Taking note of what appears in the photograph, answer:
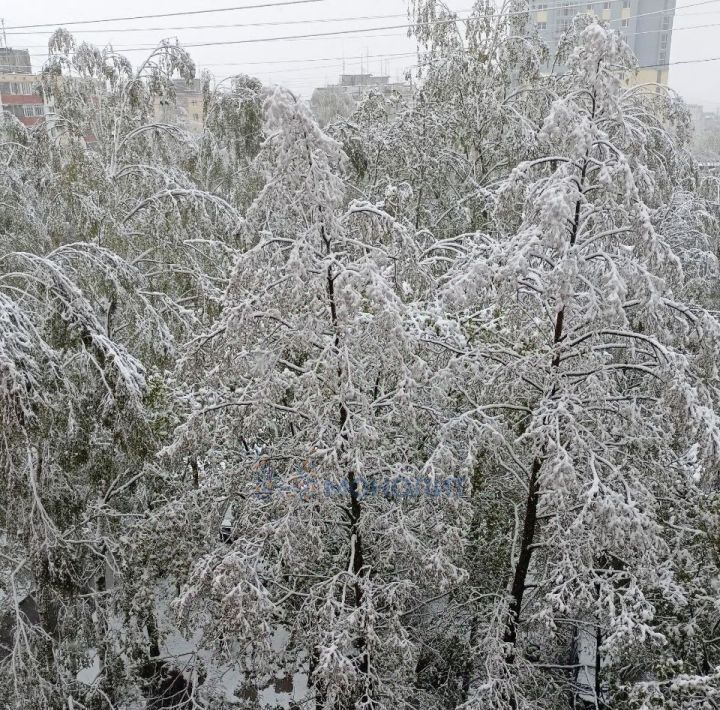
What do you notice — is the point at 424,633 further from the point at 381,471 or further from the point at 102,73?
the point at 102,73

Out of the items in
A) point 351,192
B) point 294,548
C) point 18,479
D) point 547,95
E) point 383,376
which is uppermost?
point 547,95

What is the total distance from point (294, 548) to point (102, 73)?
7.52 meters

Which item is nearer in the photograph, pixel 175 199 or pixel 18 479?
pixel 18 479

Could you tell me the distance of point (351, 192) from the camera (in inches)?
430

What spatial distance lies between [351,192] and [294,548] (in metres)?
7.68

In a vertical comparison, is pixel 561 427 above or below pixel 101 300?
below

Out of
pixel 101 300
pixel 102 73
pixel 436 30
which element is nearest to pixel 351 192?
pixel 436 30

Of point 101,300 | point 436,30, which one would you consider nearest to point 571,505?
point 101,300

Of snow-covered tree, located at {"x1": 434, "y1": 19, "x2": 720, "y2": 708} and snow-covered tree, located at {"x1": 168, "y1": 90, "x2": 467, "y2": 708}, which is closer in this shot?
snow-covered tree, located at {"x1": 168, "y1": 90, "x2": 467, "y2": 708}

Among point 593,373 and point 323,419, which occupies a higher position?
point 593,373

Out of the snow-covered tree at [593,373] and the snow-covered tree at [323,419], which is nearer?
the snow-covered tree at [323,419]

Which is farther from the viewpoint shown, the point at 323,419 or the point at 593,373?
the point at 593,373

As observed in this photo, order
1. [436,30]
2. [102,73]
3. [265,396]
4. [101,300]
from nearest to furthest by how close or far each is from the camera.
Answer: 1. [265,396]
2. [101,300]
3. [102,73]
4. [436,30]

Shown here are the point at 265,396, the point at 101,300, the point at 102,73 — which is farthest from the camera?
the point at 102,73
